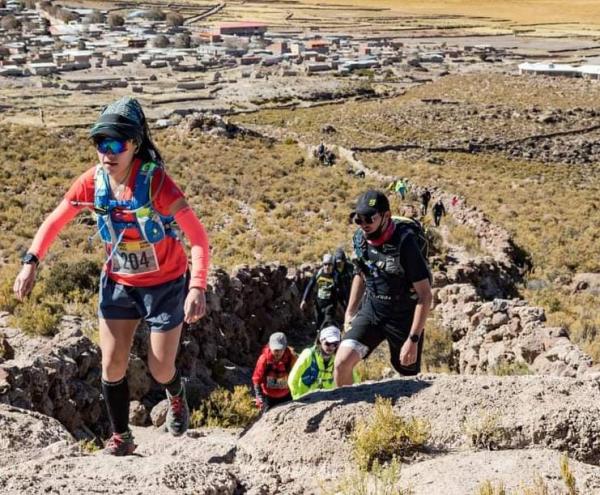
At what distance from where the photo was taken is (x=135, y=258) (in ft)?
14.2

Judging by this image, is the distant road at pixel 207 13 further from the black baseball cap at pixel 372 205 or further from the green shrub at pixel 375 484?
the green shrub at pixel 375 484

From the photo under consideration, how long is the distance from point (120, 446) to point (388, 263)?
232cm

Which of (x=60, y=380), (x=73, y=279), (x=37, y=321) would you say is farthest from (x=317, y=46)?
(x=60, y=380)

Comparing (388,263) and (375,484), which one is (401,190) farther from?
(375,484)

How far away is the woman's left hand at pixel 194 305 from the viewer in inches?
160

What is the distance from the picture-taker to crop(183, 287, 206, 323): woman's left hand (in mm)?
4074

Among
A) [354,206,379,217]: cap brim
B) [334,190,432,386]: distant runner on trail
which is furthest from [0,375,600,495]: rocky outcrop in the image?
[354,206,379,217]: cap brim

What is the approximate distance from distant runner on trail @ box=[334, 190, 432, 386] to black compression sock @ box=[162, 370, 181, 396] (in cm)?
138

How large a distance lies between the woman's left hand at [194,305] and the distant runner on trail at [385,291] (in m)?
1.63

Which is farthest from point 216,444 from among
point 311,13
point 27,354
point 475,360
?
point 311,13

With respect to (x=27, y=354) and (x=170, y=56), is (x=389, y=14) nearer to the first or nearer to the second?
(x=170, y=56)

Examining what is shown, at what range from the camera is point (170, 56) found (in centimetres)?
9294

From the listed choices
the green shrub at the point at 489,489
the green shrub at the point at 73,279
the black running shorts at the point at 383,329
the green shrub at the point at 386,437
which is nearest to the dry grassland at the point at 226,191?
the green shrub at the point at 73,279

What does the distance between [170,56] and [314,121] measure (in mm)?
43589
